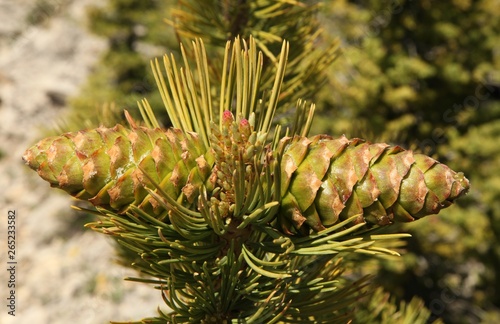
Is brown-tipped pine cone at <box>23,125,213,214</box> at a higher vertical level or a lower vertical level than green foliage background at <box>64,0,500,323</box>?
higher

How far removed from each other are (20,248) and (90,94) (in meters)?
2.59

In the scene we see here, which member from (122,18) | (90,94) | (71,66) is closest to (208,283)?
(90,94)

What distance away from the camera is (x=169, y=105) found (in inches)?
37.2

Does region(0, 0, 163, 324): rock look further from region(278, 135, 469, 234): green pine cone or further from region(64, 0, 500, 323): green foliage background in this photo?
region(278, 135, 469, 234): green pine cone

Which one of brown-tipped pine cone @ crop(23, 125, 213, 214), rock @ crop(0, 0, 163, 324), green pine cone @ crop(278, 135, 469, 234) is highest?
brown-tipped pine cone @ crop(23, 125, 213, 214)

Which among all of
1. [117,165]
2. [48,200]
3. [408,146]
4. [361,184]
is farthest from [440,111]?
[117,165]

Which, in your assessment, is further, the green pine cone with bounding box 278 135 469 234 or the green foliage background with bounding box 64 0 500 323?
the green foliage background with bounding box 64 0 500 323

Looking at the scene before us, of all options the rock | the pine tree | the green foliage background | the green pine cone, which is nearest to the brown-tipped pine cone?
the pine tree

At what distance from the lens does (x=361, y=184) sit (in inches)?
31.1

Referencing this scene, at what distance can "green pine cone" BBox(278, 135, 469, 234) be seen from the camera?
0.78 m

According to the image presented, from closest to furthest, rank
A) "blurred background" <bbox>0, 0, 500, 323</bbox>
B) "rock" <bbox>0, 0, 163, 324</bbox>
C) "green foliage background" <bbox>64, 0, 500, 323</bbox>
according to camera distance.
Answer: "rock" <bbox>0, 0, 163, 324</bbox> < "blurred background" <bbox>0, 0, 500, 323</bbox> < "green foliage background" <bbox>64, 0, 500, 323</bbox>

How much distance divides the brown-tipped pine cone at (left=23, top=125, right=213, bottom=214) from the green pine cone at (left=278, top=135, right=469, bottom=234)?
0.53ft

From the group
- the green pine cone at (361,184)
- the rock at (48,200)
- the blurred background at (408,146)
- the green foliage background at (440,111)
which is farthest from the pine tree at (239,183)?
the green foliage background at (440,111)

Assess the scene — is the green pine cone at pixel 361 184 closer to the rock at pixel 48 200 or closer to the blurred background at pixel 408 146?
the rock at pixel 48 200
